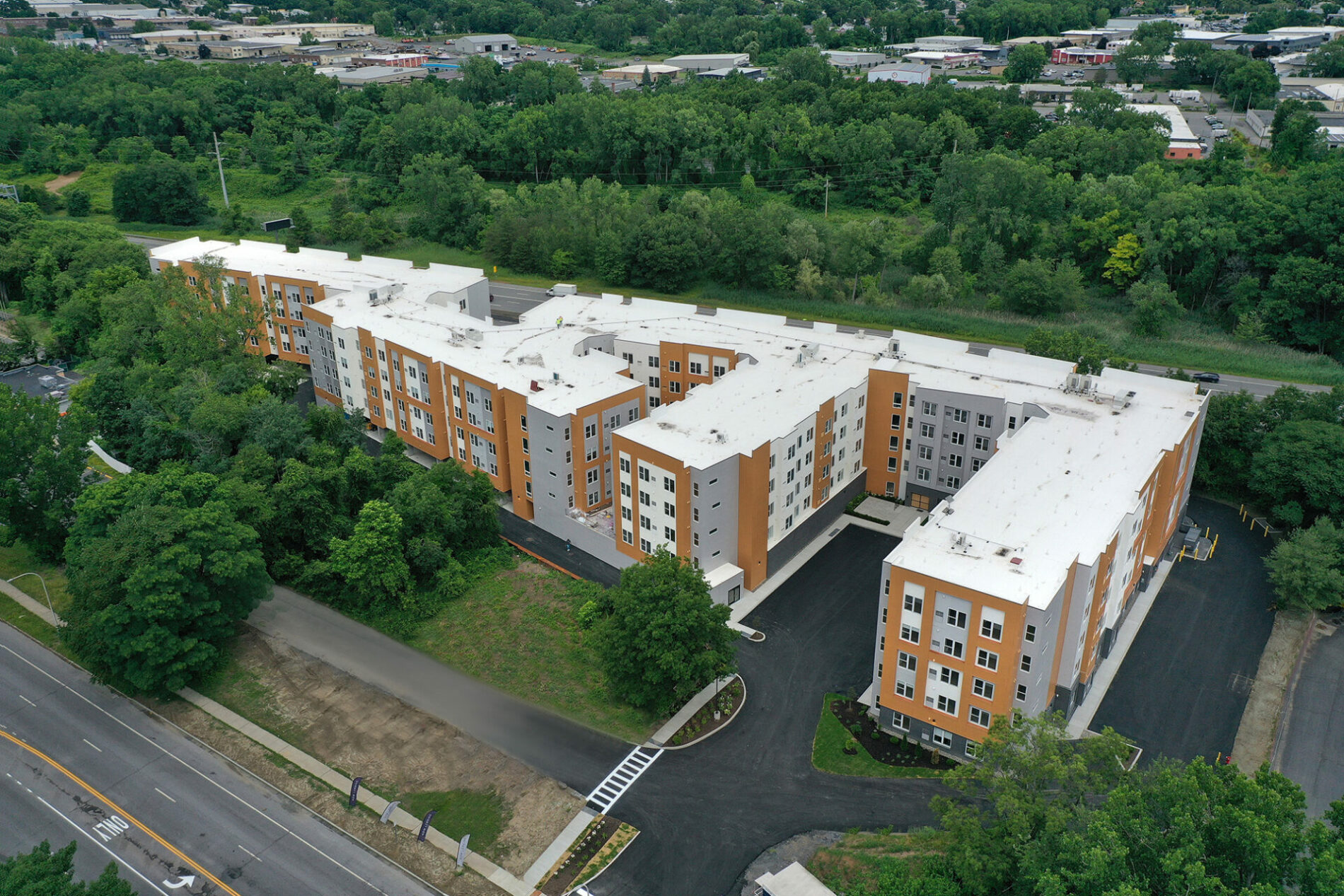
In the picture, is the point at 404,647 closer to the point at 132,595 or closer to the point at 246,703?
the point at 246,703

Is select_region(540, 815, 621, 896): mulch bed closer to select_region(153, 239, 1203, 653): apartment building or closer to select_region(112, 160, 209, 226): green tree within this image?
select_region(153, 239, 1203, 653): apartment building

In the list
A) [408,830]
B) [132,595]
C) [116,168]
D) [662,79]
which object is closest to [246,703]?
[132,595]

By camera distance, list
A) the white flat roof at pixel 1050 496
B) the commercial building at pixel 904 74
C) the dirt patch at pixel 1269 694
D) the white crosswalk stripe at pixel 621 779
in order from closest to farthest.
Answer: the white flat roof at pixel 1050 496
the white crosswalk stripe at pixel 621 779
the dirt patch at pixel 1269 694
the commercial building at pixel 904 74

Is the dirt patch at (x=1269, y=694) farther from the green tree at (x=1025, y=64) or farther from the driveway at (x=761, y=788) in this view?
the green tree at (x=1025, y=64)

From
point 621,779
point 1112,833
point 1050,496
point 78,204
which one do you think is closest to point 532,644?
point 621,779

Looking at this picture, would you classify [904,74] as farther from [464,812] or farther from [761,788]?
[464,812]

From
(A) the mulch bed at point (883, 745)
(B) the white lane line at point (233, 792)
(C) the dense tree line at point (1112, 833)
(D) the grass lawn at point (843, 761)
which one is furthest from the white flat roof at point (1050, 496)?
(B) the white lane line at point (233, 792)
